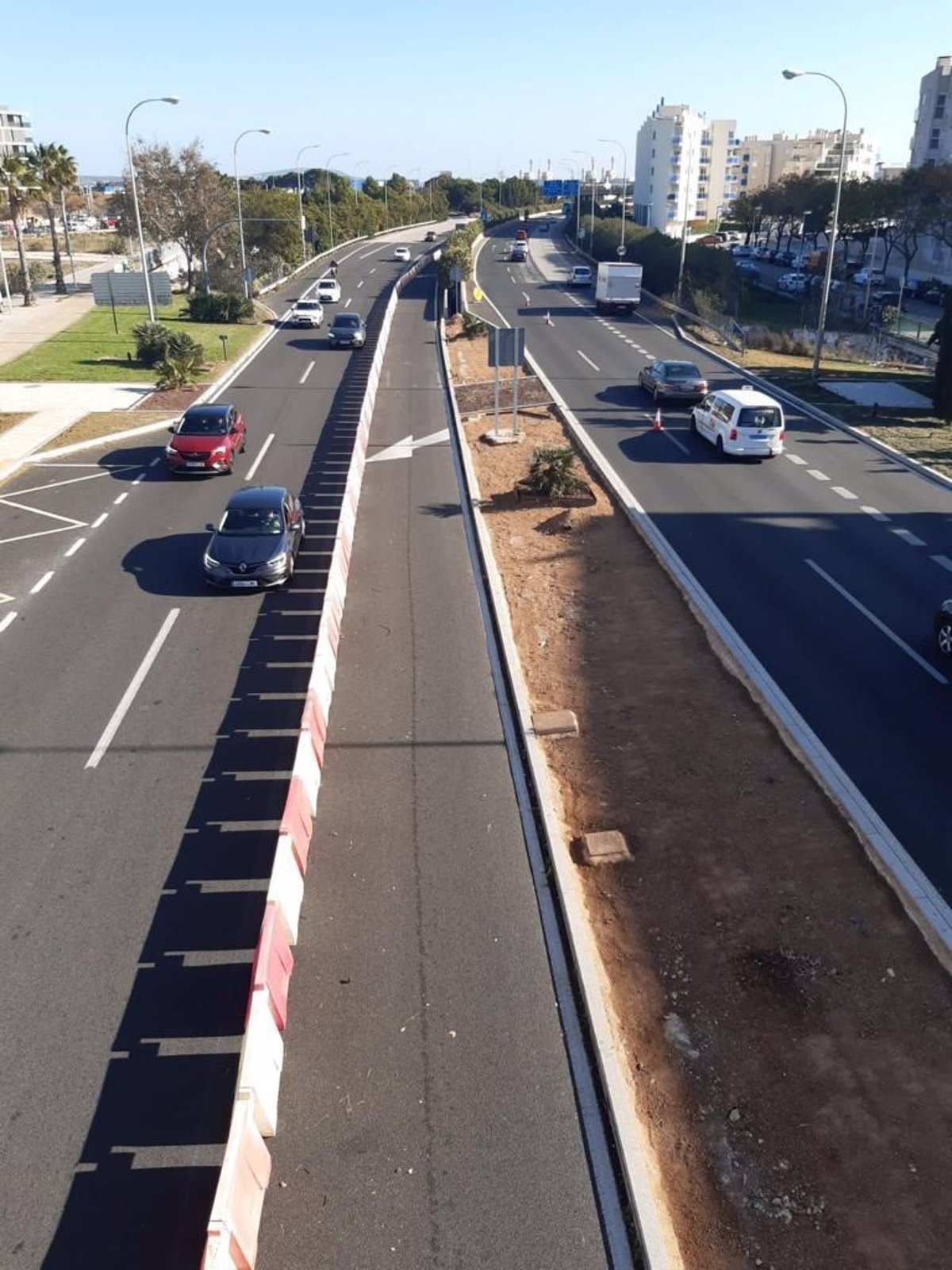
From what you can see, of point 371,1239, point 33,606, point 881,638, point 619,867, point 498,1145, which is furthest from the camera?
point 33,606

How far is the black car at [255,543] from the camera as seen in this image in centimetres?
1733

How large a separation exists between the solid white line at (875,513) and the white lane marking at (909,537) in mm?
809

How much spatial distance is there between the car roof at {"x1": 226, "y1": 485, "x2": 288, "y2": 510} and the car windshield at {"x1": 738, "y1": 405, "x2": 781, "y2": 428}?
13.2 metres

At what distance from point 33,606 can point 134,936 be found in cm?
966

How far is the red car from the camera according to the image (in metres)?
24.6

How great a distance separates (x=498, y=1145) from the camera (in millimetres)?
7164

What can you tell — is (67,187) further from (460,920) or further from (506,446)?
(460,920)

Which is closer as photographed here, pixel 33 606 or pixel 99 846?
pixel 99 846

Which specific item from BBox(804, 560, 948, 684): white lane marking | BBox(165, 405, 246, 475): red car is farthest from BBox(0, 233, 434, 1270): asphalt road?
BBox(804, 560, 948, 684): white lane marking

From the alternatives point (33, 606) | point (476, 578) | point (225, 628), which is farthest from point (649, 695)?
point (33, 606)

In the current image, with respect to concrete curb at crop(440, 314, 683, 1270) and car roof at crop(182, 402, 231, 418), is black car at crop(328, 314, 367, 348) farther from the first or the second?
concrete curb at crop(440, 314, 683, 1270)

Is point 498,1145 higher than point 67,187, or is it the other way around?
point 67,187

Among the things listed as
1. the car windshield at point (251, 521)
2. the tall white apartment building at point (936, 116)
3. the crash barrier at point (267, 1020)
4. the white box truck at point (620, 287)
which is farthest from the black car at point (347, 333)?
the tall white apartment building at point (936, 116)

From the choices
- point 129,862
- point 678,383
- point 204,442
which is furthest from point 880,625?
point 678,383
